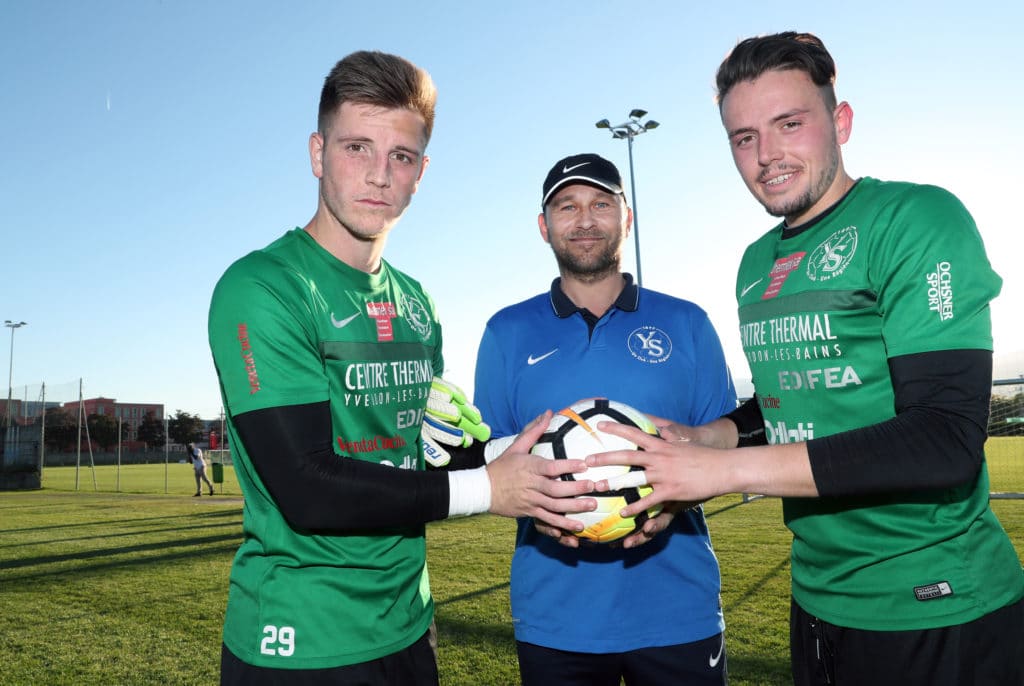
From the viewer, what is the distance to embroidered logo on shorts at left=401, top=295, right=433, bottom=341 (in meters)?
2.81

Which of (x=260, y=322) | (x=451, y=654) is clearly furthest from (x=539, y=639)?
(x=451, y=654)

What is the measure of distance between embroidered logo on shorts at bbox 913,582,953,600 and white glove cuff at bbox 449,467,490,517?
1403mm

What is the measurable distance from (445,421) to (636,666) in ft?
4.00

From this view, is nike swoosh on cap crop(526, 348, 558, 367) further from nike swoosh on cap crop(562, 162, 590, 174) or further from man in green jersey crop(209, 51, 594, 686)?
nike swoosh on cap crop(562, 162, 590, 174)

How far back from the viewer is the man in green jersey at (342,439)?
7.14 ft

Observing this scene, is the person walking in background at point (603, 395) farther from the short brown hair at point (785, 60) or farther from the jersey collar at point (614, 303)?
the short brown hair at point (785, 60)

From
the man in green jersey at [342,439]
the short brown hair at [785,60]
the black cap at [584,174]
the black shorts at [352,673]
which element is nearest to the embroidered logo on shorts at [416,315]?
the man in green jersey at [342,439]

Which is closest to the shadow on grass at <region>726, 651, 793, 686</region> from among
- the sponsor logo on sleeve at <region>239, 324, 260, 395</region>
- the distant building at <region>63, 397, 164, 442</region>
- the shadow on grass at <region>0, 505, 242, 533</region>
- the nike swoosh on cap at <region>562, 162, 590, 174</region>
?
the nike swoosh on cap at <region>562, 162, 590, 174</region>

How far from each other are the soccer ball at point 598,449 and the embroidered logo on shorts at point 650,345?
1.65 ft

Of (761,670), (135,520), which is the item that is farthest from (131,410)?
(761,670)

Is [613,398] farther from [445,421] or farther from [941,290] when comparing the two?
[941,290]

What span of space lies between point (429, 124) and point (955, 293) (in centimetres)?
195

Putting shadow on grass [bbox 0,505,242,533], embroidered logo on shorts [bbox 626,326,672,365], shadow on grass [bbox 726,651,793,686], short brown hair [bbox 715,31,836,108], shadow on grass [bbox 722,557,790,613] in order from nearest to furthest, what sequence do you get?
short brown hair [bbox 715,31,836,108] < embroidered logo on shorts [bbox 626,326,672,365] < shadow on grass [bbox 726,651,793,686] < shadow on grass [bbox 722,557,790,613] < shadow on grass [bbox 0,505,242,533]

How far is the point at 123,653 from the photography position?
19.6 ft
